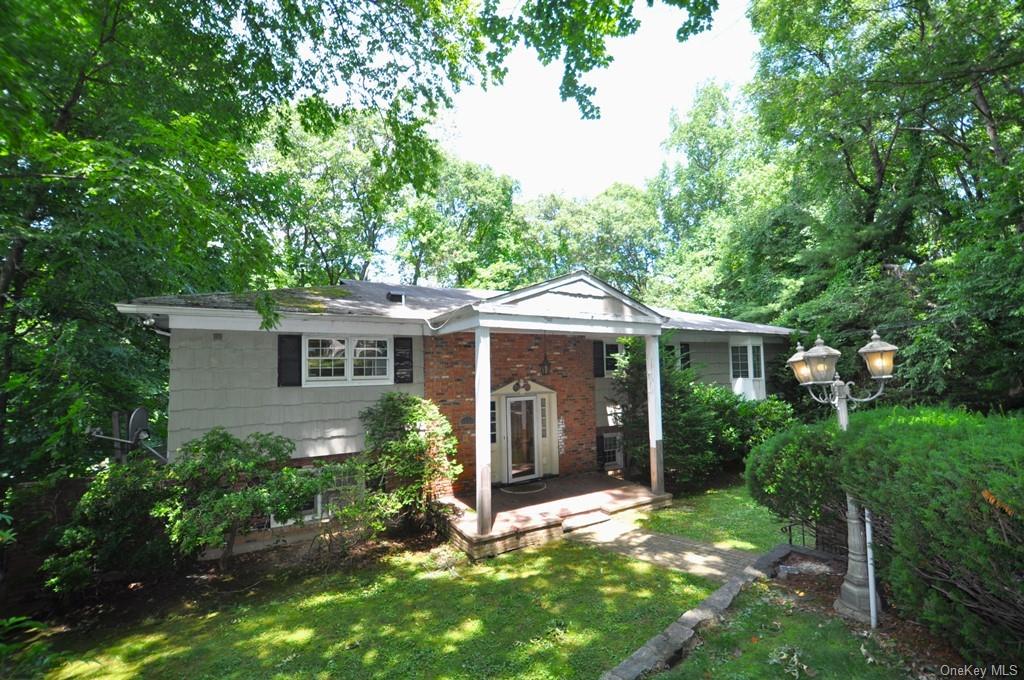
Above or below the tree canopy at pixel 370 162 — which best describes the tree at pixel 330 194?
above

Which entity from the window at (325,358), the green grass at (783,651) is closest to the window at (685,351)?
the green grass at (783,651)

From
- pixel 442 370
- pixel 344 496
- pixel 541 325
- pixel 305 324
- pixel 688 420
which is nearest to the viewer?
pixel 344 496

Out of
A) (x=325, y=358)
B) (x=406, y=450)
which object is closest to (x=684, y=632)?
(x=406, y=450)

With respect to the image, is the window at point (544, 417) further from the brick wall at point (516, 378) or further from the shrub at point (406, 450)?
the shrub at point (406, 450)

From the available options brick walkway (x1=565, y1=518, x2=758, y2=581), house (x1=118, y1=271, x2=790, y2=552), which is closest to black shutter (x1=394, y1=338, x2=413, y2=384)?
house (x1=118, y1=271, x2=790, y2=552)

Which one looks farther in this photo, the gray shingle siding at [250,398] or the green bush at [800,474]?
the gray shingle siding at [250,398]

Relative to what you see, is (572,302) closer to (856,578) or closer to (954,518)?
(856,578)

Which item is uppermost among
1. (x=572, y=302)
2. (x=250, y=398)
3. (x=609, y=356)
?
(x=572, y=302)

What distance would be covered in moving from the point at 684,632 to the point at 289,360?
23.3ft

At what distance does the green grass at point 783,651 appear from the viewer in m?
3.72

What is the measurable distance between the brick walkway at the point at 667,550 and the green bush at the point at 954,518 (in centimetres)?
210

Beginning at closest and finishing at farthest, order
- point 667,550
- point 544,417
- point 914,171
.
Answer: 1. point 667,550
2. point 544,417
3. point 914,171

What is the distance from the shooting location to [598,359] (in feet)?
39.4

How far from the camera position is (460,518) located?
7.82 metres
